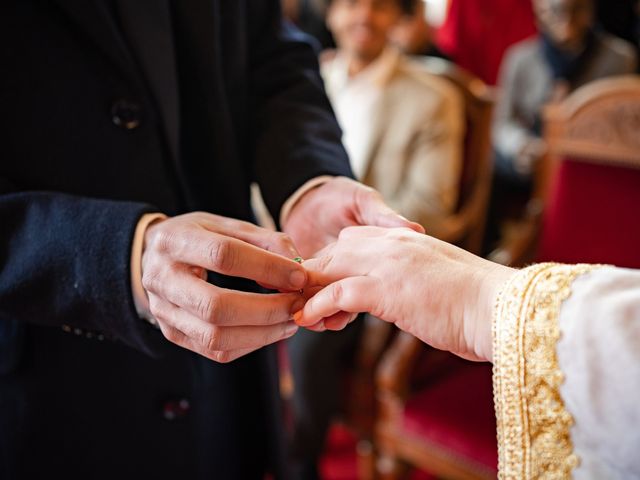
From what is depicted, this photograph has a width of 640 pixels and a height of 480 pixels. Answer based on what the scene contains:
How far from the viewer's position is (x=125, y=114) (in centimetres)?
62

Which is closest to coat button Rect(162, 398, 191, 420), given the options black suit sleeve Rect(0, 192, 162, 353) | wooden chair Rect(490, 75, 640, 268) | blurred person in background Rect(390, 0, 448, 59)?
black suit sleeve Rect(0, 192, 162, 353)

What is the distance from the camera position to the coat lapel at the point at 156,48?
0.61 meters

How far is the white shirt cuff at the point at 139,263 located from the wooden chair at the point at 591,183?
0.94m

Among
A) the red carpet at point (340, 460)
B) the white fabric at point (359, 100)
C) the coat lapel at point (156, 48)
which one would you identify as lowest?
the red carpet at point (340, 460)

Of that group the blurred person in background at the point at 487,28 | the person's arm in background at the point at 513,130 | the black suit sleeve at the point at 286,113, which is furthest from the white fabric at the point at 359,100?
the blurred person in background at the point at 487,28

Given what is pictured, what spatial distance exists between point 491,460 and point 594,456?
834mm

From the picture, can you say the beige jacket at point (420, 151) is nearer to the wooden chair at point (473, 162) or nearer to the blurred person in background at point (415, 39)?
the wooden chair at point (473, 162)

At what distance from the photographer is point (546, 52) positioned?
2.43 m

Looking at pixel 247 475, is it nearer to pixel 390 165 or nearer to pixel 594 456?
pixel 594 456

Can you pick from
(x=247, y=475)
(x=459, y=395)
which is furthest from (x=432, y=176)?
(x=247, y=475)

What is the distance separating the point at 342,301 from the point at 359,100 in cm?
145

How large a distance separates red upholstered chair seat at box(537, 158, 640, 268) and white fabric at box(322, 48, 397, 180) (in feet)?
1.93

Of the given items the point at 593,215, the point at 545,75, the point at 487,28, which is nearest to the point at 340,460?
the point at 593,215

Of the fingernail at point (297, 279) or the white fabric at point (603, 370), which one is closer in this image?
the white fabric at point (603, 370)
